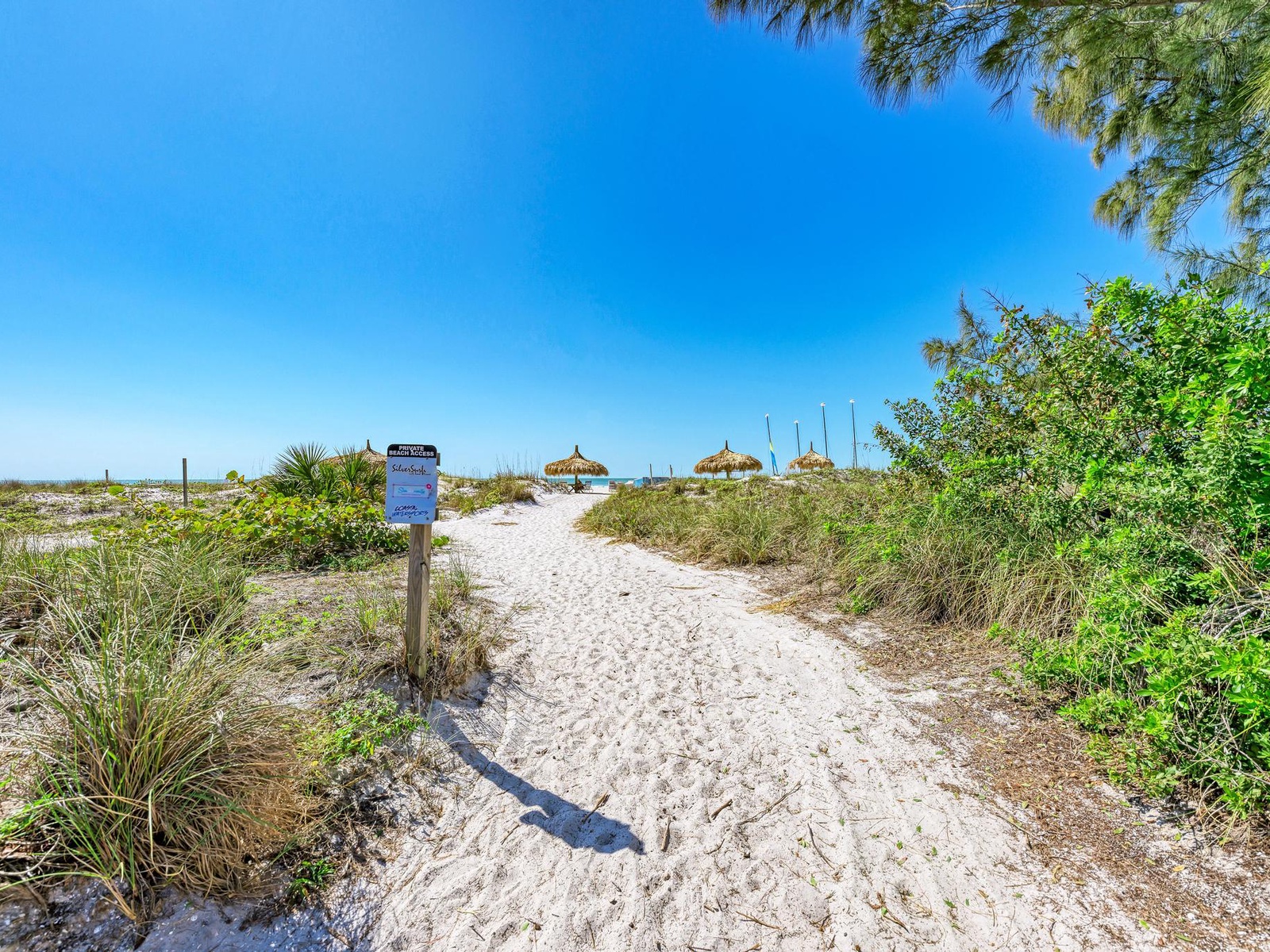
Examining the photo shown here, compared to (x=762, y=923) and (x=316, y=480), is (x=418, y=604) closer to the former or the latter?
(x=762, y=923)

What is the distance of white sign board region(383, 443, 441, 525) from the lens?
314 centimetres

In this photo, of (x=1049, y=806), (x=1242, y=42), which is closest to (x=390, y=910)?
(x=1049, y=806)

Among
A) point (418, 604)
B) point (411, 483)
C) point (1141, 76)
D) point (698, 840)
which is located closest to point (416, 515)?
point (411, 483)

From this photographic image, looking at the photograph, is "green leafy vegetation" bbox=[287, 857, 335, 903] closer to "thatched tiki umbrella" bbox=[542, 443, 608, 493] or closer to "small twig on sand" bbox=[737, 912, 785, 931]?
"small twig on sand" bbox=[737, 912, 785, 931]

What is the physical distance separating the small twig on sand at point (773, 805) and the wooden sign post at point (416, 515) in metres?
2.28

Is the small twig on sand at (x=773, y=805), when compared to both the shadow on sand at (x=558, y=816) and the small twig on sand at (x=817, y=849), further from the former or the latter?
the shadow on sand at (x=558, y=816)

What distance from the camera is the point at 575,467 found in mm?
26438

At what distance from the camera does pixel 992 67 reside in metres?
4.95

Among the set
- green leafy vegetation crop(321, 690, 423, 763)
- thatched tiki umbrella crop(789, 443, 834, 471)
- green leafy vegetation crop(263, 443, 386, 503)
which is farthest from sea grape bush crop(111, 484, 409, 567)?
thatched tiki umbrella crop(789, 443, 834, 471)

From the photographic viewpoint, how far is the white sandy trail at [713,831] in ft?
6.17

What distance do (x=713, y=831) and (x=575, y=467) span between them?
24.4m

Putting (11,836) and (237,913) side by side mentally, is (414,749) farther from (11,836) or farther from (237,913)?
(11,836)

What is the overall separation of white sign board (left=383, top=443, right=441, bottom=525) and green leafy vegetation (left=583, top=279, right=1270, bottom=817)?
4017 millimetres

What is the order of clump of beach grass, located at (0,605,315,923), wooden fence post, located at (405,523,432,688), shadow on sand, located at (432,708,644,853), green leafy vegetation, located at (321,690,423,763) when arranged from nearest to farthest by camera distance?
clump of beach grass, located at (0,605,315,923), shadow on sand, located at (432,708,644,853), green leafy vegetation, located at (321,690,423,763), wooden fence post, located at (405,523,432,688)
